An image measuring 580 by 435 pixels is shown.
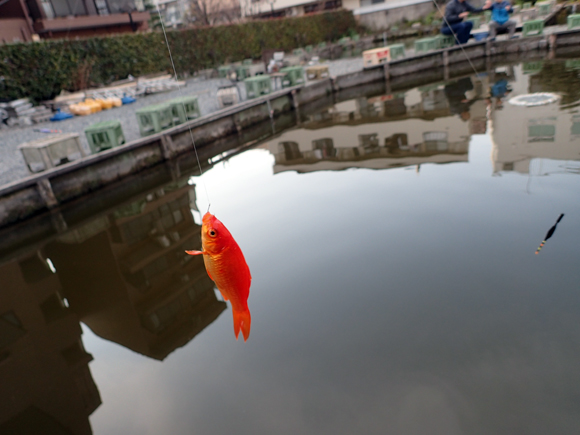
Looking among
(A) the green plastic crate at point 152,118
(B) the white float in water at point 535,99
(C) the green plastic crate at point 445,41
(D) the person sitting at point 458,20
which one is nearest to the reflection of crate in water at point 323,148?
(A) the green plastic crate at point 152,118

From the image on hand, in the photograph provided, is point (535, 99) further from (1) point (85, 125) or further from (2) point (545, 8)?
(2) point (545, 8)

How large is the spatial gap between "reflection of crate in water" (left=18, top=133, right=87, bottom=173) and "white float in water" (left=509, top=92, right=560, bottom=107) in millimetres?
9677

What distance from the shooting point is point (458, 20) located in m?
16.0

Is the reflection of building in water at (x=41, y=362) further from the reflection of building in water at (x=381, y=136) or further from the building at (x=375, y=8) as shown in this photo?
the building at (x=375, y=8)

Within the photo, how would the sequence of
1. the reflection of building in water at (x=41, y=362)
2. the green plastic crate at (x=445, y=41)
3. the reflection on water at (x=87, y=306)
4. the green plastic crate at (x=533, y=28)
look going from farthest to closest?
1. the green plastic crate at (x=445, y=41)
2. the green plastic crate at (x=533, y=28)
3. the reflection on water at (x=87, y=306)
4. the reflection of building in water at (x=41, y=362)

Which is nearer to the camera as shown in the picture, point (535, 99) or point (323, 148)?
point (323, 148)

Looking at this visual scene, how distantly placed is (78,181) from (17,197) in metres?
1.16

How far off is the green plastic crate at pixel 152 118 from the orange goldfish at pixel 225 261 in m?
8.90

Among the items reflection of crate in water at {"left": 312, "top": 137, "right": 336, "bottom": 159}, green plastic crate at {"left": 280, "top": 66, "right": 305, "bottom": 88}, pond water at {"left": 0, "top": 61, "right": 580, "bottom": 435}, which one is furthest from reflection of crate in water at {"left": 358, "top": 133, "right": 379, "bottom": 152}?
green plastic crate at {"left": 280, "top": 66, "right": 305, "bottom": 88}

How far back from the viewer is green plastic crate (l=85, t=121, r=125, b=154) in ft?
30.6

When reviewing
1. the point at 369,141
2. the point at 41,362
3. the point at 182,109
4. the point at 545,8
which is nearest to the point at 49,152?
the point at 182,109

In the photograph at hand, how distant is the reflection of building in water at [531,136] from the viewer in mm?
7059

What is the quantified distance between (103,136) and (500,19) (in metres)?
14.8

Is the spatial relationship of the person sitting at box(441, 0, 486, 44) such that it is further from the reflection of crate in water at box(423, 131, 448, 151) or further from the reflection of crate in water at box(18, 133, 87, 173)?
the reflection of crate in water at box(18, 133, 87, 173)
